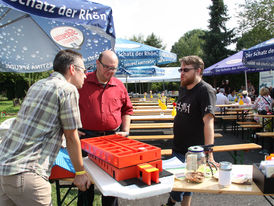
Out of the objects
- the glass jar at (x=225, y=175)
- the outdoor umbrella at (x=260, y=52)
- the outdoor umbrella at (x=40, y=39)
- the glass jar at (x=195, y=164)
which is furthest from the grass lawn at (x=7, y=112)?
the outdoor umbrella at (x=260, y=52)

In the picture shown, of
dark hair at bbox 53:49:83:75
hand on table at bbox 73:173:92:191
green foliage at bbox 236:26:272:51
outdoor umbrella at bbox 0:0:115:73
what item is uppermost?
green foliage at bbox 236:26:272:51

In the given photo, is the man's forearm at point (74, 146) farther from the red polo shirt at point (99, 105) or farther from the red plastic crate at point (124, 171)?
the red polo shirt at point (99, 105)

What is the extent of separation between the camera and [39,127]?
1429 millimetres

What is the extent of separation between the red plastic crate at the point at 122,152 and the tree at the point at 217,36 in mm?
30414

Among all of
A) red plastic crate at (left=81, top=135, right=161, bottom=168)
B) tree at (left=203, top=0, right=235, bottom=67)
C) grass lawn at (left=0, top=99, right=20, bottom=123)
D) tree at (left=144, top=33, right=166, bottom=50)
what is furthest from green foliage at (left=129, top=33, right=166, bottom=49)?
red plastic crate at (left=81, top=135, right=161, bottom=168)

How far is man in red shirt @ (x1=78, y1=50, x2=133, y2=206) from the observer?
237 centimetres

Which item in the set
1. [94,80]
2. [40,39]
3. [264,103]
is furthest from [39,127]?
[264,103]

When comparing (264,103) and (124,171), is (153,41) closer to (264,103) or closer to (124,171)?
(264,103)

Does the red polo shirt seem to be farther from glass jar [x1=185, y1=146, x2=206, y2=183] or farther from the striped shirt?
glass jar [x1=185, y1=146, x2=206, y2=183]

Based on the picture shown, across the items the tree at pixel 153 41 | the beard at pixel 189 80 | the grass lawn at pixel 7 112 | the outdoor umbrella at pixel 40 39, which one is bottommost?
the grass lawn at pixel 7 112

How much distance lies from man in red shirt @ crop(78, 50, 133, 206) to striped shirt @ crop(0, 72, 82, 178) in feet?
2.92

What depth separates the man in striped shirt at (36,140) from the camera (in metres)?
1.40

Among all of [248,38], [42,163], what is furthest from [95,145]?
[248,38]

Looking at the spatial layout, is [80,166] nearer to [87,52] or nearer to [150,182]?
[150,182]
